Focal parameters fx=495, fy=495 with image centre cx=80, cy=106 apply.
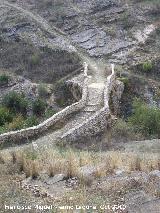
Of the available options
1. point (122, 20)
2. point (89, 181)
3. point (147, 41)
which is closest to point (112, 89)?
point (147, 41)

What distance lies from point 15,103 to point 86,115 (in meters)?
5.64

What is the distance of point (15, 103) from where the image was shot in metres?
29.9

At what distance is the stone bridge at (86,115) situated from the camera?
22688mm

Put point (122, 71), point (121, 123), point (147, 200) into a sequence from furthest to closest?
point (122, 71) → point (121, 123) → point (147, 200)

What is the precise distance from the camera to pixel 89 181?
1363 cm

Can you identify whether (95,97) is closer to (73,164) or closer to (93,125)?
(93,125)

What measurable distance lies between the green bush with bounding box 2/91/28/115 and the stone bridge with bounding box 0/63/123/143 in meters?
3.84

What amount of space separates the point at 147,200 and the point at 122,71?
22.1 meters

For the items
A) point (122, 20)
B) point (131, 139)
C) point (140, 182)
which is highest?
point (122, 20)

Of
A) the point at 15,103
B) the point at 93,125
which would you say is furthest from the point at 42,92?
the point at 93,125

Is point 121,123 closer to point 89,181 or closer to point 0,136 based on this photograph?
point 0,136

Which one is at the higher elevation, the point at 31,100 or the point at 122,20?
the point at 122,20

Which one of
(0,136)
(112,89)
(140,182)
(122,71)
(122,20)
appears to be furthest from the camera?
(122,20)

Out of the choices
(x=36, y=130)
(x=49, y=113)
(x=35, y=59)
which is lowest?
(x=49, y=113)
